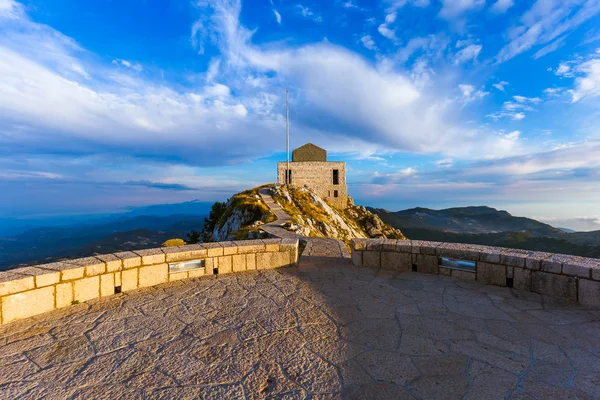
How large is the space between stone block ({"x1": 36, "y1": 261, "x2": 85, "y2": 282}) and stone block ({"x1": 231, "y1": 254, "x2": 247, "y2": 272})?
2.72 meters

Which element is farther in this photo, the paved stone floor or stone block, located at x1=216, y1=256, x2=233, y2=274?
stone block, located at x1=216, y1=256, x2=233, y2=274

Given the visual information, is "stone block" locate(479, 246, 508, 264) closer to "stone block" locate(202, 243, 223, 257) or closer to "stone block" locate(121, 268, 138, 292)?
"stone block" locate(202, 243, 223, 257)

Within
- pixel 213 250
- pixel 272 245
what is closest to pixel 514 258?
pixel 272 245

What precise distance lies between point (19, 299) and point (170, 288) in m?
2.06

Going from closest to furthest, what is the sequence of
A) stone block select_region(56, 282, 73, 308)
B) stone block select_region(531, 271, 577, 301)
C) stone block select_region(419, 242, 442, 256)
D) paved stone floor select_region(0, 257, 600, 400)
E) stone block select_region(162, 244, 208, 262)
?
1. paved stone floor select_region(0, 257, 600, 400)
2. stone block select_region(56, 282, 73, 308)
3. stone block select_region(531, 271, 577, 301)
4. stone block select_region(162, 244, 208, 262)
5. stone block select_region(419, 242, 442, 256)

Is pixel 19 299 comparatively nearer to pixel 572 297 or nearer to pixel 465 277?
pixel 465 277

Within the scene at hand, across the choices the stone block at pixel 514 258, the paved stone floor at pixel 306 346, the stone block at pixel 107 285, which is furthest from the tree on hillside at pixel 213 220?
the stone block at pixel 514 258

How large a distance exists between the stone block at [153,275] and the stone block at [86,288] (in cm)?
68

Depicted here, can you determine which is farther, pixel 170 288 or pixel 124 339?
pixel 170 288

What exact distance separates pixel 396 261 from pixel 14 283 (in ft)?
22.4

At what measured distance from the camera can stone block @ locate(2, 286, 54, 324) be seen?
4012 millimetres

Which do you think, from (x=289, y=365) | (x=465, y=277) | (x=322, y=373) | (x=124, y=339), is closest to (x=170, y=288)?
(x=124, y=339)

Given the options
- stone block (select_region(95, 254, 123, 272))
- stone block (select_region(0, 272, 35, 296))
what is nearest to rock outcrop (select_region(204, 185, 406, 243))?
stone block (select_region(95, 254, 123, 272))

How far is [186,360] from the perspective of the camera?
3242 mm
